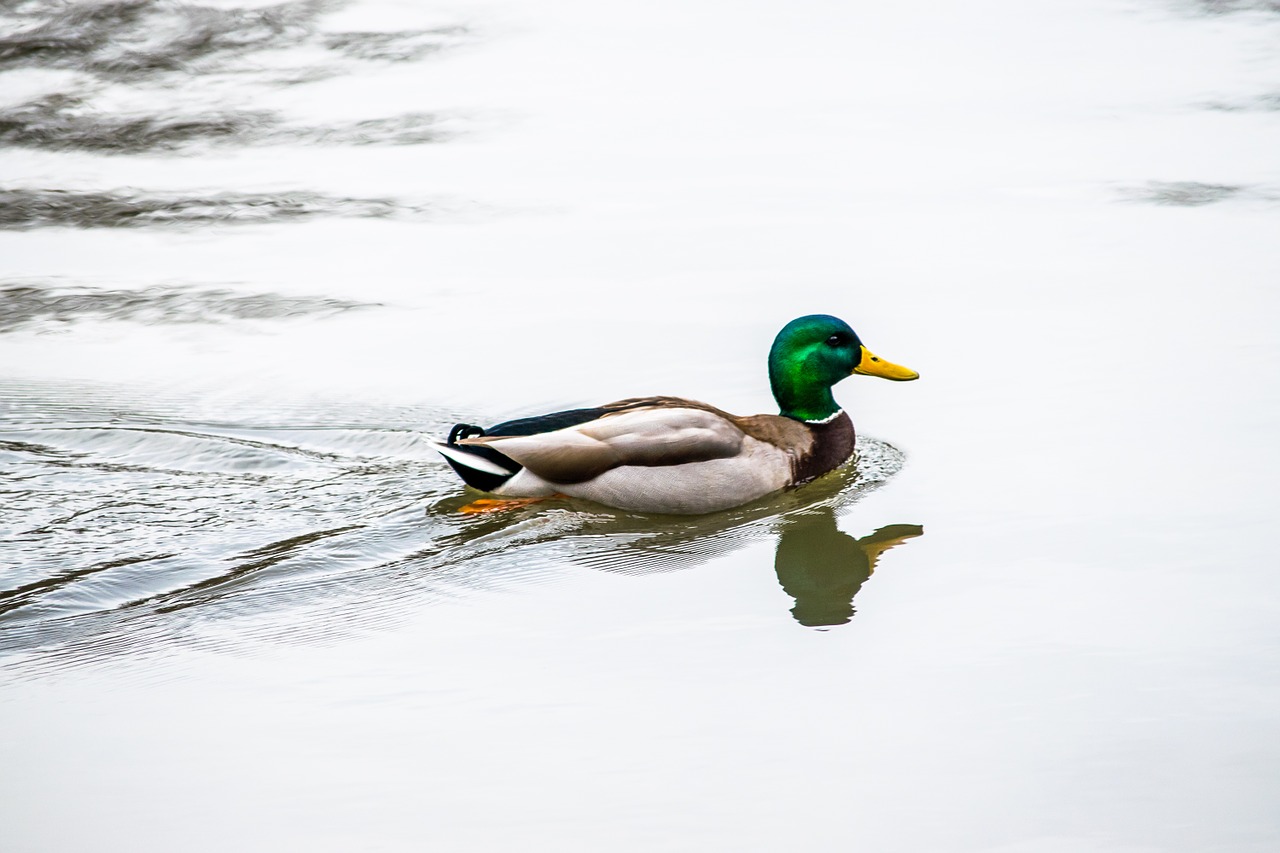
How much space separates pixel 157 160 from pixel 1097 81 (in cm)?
729

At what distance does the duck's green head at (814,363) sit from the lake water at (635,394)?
338 mm

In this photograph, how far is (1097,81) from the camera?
1277cm

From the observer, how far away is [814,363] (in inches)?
294

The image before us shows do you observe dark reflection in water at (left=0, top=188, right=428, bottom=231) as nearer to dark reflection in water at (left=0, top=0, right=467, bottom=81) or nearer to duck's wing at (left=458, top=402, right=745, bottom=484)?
dark reflection in water at (left=0, top=0, right=467, bottom=81)

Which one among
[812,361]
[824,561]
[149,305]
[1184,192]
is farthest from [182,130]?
[824,561]

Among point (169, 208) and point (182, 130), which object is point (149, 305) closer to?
point (169, 208)

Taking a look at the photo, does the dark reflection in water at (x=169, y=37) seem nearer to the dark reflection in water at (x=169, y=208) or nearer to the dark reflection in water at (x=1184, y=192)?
the dark reflection in water at (x=169, y=208)

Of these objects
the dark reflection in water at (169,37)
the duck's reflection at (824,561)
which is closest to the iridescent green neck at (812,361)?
the duck's reflection at (824,561)

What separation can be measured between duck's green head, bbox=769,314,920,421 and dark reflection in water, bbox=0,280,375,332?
2766 millimetres

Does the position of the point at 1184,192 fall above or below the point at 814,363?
above

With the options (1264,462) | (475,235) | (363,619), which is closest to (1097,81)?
(475,235)

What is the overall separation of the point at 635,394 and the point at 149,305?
314 centimetres

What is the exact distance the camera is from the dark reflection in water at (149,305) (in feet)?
29.6

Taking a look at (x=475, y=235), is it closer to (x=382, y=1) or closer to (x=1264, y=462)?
(x=1264, y=462)
